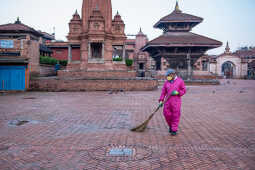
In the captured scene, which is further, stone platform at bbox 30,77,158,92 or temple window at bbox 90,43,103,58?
temple window at bbox 90,43,103,58

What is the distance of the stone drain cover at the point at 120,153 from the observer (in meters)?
4.04

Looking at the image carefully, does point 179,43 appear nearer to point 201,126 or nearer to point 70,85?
point 70,85

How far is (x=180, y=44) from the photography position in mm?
29750

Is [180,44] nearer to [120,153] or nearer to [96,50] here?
[96,50]

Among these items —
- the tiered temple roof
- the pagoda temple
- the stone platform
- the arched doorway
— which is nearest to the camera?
the stone platform

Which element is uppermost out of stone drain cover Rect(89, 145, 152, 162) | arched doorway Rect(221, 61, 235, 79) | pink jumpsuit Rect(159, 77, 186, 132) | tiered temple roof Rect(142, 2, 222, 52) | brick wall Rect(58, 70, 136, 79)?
tiered temple roof Rect(142, 2, 222, 52)

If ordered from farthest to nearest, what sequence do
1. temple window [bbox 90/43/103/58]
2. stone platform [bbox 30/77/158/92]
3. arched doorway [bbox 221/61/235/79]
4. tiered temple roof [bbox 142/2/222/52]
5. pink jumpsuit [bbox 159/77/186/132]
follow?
arched doorway [bbox 221/61/235/79], tiered temple roof [bbox 142/2/222/52], temple window [bbox 90/43/103/58], stone platform [bbox 30/77/158/92], pink jumpsuit [bbox 159/77/186/132]

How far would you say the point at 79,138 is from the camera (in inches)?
208

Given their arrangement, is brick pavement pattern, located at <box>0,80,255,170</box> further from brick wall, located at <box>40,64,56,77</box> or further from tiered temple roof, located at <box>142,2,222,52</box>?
tiered temple roof, located at <box>142,2,222,52</box>

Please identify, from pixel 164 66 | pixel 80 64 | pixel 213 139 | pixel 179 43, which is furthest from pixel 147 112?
pixel 164 66

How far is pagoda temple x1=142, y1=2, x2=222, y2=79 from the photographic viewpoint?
29922mm

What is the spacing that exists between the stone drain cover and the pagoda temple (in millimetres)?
26028

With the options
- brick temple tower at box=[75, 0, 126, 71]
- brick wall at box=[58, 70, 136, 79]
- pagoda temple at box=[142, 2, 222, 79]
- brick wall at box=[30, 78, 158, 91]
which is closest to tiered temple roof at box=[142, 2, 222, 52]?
pagoda temple at box=[142, 2, 222, 79]

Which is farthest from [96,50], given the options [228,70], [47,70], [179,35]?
[228,70]
